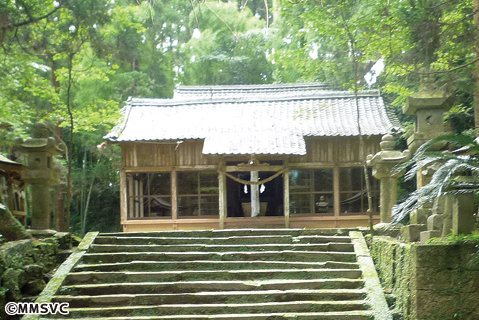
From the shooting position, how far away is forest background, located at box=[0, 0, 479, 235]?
10828mm

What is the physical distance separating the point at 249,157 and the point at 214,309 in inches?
280

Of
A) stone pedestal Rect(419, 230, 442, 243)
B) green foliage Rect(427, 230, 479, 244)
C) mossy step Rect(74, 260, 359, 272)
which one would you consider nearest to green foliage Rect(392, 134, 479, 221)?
green foliage Rect(427, 230, 479, 244)

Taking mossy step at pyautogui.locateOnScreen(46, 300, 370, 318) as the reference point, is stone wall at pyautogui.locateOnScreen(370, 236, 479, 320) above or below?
above

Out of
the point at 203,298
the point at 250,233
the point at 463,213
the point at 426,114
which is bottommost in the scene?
the point at 203,298

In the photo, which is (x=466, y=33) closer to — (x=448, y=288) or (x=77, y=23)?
(x=448, y=288)

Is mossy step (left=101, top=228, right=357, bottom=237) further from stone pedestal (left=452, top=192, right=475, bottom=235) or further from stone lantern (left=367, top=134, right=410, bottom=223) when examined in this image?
stone pedestal (left=452, top=192, right=475, bottom=235)

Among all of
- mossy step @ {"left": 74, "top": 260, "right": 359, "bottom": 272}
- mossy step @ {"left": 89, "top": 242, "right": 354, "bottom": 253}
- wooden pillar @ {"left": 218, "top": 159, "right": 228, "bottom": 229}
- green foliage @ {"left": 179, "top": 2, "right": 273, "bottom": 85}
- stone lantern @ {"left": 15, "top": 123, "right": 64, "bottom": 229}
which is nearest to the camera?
mossy step @ {"left": 74, "top": 260, "right": 359, "bottom": 272}

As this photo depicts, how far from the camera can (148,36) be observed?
2469 centimetres

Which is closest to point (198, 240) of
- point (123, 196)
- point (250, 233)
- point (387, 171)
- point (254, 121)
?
point (250, 233)

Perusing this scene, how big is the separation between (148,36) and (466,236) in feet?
68.5

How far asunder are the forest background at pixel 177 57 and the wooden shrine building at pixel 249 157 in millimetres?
1184

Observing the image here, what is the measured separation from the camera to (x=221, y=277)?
8969 mm

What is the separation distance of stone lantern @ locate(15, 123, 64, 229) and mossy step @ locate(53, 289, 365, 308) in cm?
260

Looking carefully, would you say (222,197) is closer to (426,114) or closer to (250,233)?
(250,233)
